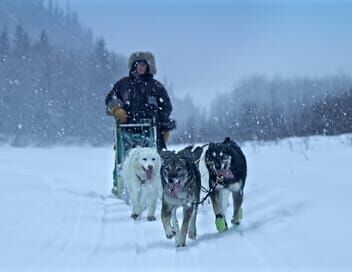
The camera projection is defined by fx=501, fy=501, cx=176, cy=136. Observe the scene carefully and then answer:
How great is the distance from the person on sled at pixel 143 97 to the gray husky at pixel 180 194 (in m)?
2.46

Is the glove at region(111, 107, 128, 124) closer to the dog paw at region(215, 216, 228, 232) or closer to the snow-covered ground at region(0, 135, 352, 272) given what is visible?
the snow-covered ground at region(0, 135, 352, 272)

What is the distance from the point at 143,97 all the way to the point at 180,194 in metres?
2.94

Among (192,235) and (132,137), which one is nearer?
(192,235)

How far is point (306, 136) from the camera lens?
16469mm

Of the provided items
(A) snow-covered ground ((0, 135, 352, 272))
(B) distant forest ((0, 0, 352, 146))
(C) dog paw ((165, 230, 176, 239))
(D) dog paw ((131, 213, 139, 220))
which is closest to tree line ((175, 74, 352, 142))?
(B) distant forest ((0, 0, 352, 146))

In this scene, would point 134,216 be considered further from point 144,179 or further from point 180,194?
point 180,194

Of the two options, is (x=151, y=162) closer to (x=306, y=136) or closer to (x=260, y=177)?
(x=260, y=177)

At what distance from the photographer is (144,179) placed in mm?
6113

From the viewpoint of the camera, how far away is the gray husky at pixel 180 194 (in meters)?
4.43

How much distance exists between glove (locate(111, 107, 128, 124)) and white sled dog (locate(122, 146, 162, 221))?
2.50 ft

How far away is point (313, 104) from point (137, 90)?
39.9ft

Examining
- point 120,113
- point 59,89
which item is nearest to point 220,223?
point 120,113

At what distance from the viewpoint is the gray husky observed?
4.43 m

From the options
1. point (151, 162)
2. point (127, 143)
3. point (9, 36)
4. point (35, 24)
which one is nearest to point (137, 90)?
point (127, 143)
